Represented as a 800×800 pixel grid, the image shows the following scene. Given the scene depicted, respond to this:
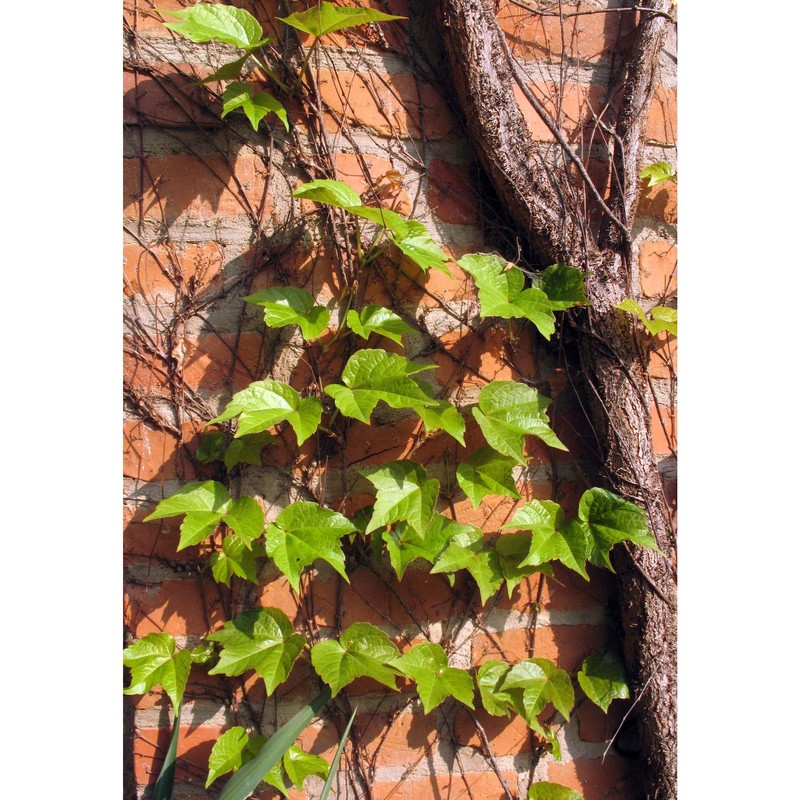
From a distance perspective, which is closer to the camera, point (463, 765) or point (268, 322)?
point (268, 322)

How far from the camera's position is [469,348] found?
1158 mm

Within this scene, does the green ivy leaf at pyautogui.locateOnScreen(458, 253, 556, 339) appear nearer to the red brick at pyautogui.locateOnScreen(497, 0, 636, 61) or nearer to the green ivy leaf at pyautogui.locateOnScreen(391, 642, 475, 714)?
the red brick at pyautogui.locateOnScreen(497, 0, 636, 61)

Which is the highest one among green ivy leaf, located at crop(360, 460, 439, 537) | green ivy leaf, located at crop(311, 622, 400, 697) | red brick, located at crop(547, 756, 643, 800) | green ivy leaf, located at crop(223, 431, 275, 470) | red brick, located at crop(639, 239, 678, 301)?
red brick, located at crop(639, 239, 678, 301)

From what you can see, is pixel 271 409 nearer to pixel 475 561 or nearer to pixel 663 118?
pixel 475 561

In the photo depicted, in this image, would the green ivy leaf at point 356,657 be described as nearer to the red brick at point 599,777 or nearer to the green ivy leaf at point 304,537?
the green ivy leaf at point 304,537

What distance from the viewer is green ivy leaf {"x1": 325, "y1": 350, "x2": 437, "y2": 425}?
1.00 m

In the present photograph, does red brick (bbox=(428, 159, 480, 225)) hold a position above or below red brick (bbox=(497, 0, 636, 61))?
below

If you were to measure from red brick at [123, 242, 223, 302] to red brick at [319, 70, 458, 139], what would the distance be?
30cm

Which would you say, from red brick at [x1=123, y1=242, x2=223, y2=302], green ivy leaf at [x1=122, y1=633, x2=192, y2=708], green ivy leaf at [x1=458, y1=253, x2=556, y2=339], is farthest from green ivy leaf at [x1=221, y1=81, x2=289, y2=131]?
green ivy leaf at [x1=122, y1=633, x2=192, y2=708]

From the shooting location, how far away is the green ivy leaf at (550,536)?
3.48ft

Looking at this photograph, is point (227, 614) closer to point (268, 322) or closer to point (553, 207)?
point (268, 322)

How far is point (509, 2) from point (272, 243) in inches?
23.0

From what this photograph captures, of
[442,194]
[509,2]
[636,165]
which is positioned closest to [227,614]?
[442,194]

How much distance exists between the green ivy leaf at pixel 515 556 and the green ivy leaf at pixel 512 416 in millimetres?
141
